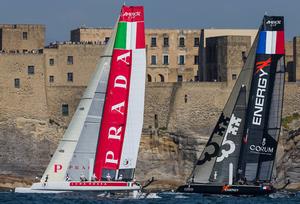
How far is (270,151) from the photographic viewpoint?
7575 centimetres

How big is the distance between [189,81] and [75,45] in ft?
26.3

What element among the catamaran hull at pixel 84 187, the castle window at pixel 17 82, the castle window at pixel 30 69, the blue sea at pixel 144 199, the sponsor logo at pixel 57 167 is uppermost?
the castle window at pixel 30 69

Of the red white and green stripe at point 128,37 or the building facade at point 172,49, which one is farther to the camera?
the building facade at point 172,49

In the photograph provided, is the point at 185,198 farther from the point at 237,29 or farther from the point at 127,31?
the point at 237,29

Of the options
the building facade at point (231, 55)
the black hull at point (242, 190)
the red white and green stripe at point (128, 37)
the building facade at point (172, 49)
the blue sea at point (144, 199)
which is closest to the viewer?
the blue sea at point (144, 199)

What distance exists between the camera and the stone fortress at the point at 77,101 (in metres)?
91.4

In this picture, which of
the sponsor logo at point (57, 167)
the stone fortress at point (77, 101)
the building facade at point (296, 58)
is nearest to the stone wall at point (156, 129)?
the stone fortress at point (77, 101)

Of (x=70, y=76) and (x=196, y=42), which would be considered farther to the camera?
(x=196, y=42)

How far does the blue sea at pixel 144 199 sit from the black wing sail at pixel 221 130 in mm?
1169

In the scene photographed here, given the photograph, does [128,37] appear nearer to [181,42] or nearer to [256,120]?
[256,120]

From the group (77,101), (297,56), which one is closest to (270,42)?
(77,101)

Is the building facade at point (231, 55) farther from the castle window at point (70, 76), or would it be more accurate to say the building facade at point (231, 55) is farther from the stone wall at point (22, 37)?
the stone wall at point (22, 37)

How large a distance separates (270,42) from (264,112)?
3.48 meters

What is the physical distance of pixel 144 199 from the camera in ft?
237
